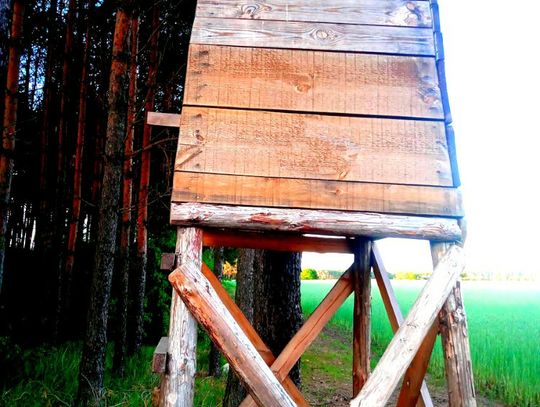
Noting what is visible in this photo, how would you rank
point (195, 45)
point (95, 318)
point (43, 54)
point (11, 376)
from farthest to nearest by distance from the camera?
point (43, 54) → point (11, 376) → point (95, 318) → point (195, 45)

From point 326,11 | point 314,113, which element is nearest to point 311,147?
point 314,113

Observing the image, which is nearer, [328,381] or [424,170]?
[424,170]

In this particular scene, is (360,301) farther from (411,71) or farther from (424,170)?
(411,71)

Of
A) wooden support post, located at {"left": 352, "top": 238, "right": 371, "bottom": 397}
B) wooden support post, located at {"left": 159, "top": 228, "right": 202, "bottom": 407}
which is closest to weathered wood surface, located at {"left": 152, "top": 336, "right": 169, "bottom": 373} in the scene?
wooden support post, located at {"left": 159, "top": 228, "right": 202, "bottom": 407}

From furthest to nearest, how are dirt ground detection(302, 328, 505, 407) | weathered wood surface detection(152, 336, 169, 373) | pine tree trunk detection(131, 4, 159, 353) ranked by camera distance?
1. pine tree trunk detection(131, 4, 159, 353)
2. dirt ground detection(302, 328, 505, 407)
3. weathered wood surface detection(152, 336, 169, 373)

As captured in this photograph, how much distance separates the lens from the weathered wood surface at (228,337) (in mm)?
2307

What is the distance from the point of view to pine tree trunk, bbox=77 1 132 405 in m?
5.36

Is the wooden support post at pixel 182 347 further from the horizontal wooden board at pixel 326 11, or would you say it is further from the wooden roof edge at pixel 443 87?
the wooden roof edge at pixel 443 87

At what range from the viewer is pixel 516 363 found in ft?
28.1

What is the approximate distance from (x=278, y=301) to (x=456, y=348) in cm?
214

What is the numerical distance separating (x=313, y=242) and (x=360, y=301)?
70 cm

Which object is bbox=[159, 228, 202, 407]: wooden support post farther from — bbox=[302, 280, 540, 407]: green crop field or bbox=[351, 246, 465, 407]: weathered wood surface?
bbox=[302, 280, 540, 407]: green crop field

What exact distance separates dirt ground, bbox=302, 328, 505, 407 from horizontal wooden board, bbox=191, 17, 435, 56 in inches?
227

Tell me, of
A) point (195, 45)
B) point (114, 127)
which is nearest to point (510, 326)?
point (114, 127)
